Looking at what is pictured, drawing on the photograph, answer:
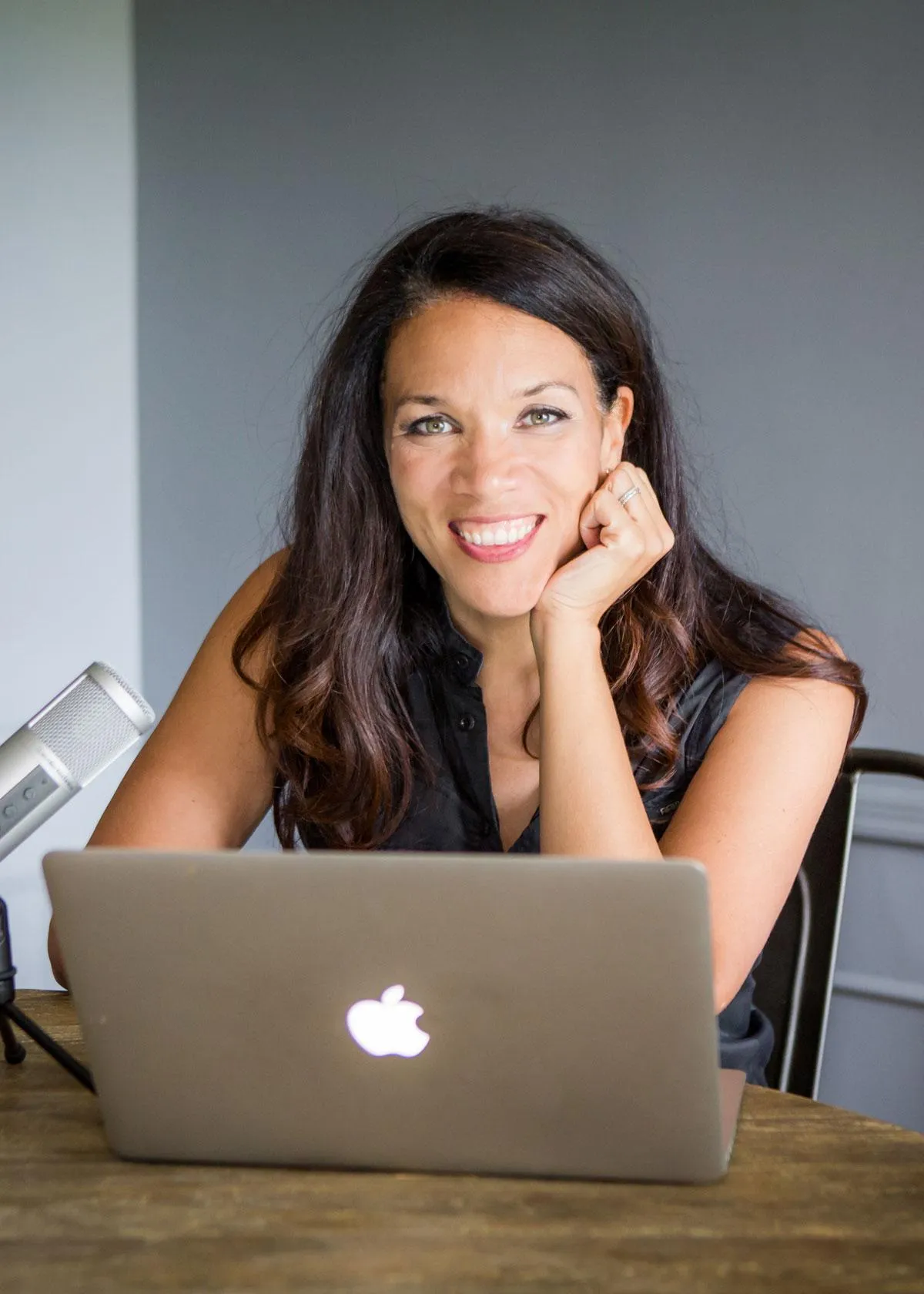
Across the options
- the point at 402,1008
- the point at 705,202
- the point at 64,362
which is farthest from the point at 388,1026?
the point at 64,362

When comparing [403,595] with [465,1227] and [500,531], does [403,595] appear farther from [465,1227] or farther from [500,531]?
[465,1227]

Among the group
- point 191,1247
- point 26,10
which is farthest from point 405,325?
point 26,10

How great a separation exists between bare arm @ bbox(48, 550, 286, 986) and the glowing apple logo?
2.27 feet

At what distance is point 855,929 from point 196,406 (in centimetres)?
162

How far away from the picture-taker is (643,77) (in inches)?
94.3

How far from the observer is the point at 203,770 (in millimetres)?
1673

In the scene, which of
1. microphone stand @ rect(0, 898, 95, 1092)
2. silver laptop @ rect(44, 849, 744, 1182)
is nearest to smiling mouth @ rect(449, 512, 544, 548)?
microphone stand @ rect(0, 898, 95, 1092)

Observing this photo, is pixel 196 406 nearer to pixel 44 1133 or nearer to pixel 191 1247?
pixel 44 1133

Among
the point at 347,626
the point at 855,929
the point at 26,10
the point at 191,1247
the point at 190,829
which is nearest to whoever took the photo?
the point at 191,1247

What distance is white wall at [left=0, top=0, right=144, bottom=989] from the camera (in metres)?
2.81

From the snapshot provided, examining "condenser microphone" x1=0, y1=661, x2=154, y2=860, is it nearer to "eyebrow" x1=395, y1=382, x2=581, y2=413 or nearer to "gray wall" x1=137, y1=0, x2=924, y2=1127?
"eyebrow" x1=395, y1=382, x2=581, y2=413

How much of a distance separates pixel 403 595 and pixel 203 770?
14.3 inches

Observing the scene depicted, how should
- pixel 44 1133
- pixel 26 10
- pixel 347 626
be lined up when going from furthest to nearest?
pixel 26 10 < pixel 347 626 < pixel 44 1133

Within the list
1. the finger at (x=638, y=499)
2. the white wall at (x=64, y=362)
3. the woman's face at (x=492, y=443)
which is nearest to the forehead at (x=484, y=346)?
the woman's face at (x=492, y=443)
